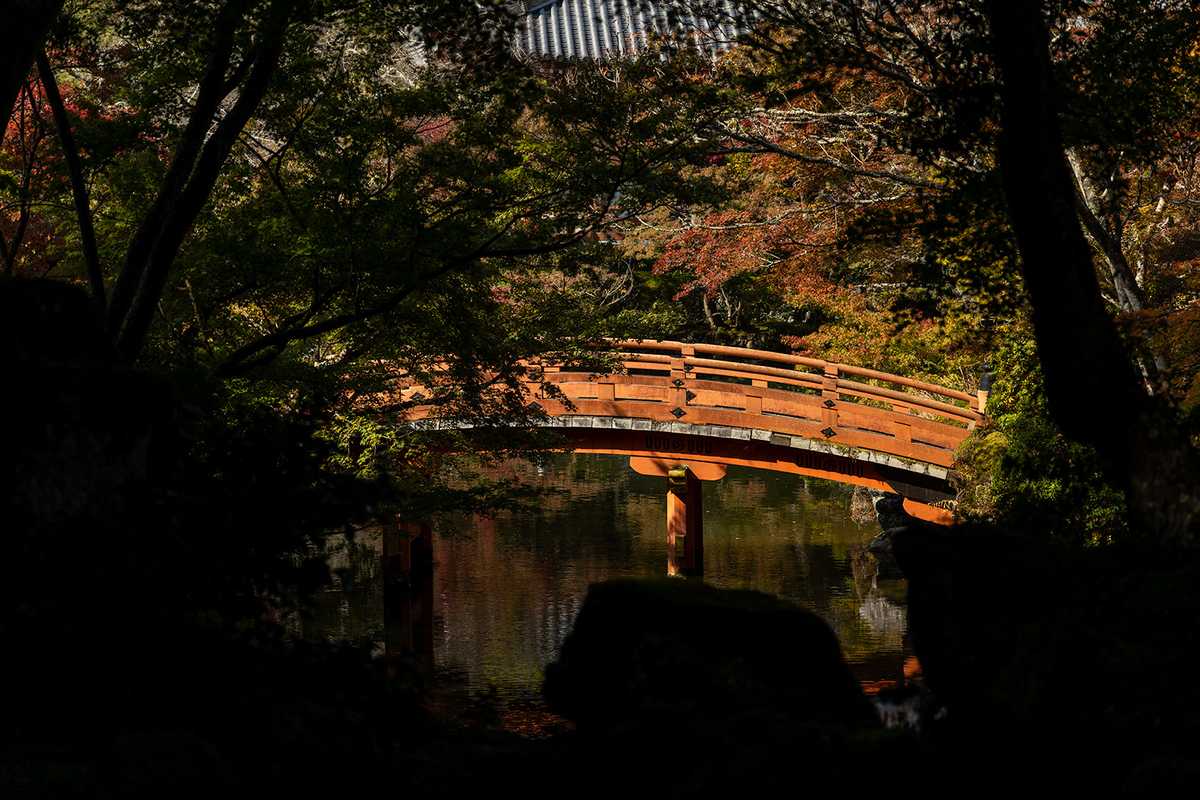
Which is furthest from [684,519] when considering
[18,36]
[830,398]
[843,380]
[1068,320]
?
[18,36]

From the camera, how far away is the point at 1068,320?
184 inches

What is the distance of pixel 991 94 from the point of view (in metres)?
5.71

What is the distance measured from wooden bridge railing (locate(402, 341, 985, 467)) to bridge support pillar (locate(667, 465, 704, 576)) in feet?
5.75

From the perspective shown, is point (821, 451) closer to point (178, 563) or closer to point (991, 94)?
point (991, 94)

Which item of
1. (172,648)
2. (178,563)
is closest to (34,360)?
(178,563)

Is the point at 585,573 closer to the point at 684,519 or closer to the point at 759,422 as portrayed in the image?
the point at 684,519

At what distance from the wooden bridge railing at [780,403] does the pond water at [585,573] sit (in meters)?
1.70

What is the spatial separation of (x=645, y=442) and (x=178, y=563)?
11500mm

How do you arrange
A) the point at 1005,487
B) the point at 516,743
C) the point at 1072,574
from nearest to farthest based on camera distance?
the point at 516,743 < the point at 1072,574 < the point at 1005,487

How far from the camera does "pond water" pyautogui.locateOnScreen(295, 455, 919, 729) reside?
10805 mm

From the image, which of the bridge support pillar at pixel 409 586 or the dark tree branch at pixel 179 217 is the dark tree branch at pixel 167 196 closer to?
the dark tree branch at pixel 179 217

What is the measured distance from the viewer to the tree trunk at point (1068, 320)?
459 centimetres

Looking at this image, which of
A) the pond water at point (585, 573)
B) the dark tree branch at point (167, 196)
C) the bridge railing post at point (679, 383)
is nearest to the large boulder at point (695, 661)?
the pond water at point (585, 573)

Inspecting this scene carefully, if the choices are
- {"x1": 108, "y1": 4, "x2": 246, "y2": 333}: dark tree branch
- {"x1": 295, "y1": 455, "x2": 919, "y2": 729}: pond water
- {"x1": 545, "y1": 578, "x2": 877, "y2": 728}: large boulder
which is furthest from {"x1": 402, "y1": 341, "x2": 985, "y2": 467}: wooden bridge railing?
{"x1": 545, "y1": 578, "x2": 877, "y2": 728}: large boulder
